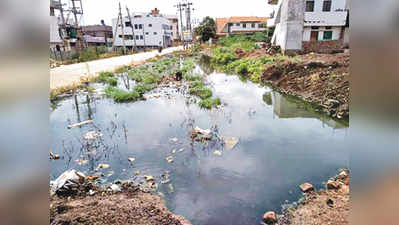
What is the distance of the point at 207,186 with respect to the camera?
13.9ft

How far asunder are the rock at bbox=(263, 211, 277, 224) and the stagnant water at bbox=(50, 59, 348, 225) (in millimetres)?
123

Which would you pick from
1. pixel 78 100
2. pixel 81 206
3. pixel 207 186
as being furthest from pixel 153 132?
pixel 78 100

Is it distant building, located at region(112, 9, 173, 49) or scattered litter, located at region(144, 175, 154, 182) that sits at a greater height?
distant building, located at region(112, 9, 173, 49)

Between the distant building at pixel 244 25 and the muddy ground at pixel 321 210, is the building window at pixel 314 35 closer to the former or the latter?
the muddy ground at pixel 321 210

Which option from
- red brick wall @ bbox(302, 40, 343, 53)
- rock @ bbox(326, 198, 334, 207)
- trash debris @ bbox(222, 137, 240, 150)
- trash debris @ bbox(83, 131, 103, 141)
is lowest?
rock @ bbox(326, 198, 334, 207)

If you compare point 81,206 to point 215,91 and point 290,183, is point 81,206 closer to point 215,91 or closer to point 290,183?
point 290,183

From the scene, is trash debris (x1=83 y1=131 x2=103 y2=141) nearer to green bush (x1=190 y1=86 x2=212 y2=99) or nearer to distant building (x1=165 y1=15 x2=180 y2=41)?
green bush (x1=190 y1=86 x2=212 y2=99)

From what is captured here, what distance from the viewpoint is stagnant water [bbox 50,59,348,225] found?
390cm

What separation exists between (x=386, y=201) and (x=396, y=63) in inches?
18.0

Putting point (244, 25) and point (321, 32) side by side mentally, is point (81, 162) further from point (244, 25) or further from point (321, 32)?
point (244, 25)

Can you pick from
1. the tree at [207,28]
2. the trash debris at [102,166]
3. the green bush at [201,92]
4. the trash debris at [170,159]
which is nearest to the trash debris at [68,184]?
the trash debris at [102,166]

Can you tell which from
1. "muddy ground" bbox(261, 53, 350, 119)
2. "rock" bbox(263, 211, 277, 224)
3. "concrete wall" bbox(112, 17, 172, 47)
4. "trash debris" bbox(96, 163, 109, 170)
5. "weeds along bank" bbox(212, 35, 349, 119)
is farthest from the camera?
"concrete wall" bbox(112, 17, 172, 47)

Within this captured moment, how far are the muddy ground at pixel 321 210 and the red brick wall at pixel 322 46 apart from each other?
69.1 ft

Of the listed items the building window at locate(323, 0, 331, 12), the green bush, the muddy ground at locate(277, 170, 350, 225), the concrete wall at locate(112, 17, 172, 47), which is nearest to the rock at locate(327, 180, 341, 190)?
the muddy ground at locate(277, 170, 350, 225)
